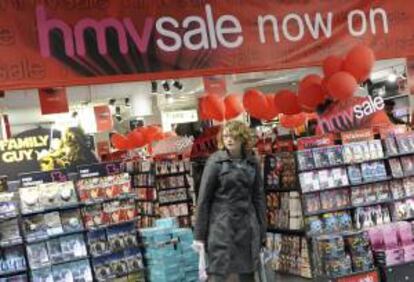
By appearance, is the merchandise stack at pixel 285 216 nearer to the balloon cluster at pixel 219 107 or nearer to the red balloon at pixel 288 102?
the red balloon at pixel 288 102

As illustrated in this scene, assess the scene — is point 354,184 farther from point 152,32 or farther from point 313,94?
point 152,32

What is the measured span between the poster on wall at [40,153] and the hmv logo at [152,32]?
3.73 metres

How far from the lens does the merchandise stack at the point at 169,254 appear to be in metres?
6.79

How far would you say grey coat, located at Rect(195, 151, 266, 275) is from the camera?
4.39 metres

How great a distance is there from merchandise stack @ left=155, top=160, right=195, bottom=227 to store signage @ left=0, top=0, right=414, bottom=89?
237 inches

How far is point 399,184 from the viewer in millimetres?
7555

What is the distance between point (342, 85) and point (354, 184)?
1.26 meters

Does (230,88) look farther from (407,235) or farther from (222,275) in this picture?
(222,275)

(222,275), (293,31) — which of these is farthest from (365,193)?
(222,275)

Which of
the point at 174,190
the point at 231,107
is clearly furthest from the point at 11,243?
the point at 174,190

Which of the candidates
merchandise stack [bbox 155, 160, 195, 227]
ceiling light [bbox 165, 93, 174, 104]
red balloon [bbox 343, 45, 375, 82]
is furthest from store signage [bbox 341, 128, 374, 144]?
ceiling light [bbox 165, 93, 174, 104]

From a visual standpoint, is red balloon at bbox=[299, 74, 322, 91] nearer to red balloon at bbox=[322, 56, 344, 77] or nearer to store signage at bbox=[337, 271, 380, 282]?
red balloon at bbox=[322, 56, 344, 77]

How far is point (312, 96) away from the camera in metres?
7.62

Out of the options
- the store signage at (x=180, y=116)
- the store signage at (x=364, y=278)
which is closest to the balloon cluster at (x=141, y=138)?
the store signage at (x=180, y=116)
